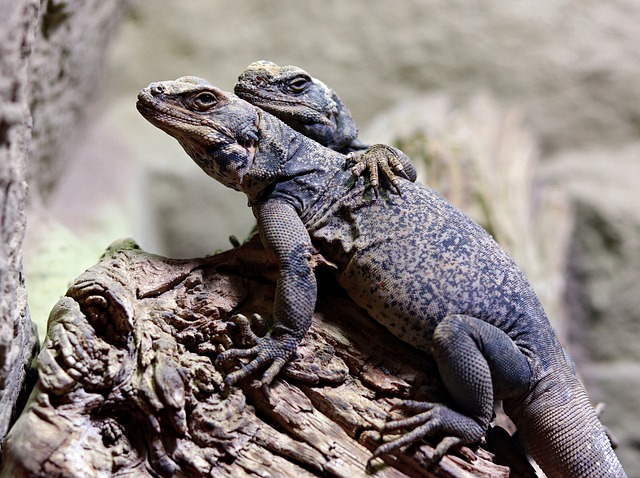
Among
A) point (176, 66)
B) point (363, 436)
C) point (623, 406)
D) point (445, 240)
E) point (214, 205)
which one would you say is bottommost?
point (214, 205)

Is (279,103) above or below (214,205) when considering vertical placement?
above

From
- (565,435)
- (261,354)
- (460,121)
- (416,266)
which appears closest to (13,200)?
(261,354)

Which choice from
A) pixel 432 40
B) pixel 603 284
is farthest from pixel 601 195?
pixel 432 40

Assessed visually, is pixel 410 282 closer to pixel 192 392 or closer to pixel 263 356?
pixel 263 356

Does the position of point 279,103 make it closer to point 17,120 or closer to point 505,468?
point 17,120

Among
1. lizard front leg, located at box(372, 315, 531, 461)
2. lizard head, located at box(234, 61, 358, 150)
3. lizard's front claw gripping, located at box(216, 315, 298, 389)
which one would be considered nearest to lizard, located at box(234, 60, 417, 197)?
lizard head, located at box(234, 61, 358, 150)

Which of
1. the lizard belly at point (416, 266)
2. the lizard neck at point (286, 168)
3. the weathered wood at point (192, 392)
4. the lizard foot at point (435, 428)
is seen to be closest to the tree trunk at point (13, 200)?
the weathered wood at point (192, 392)

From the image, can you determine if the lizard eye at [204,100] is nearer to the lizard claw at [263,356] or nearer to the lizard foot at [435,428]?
the lizard claw at [263,356]
